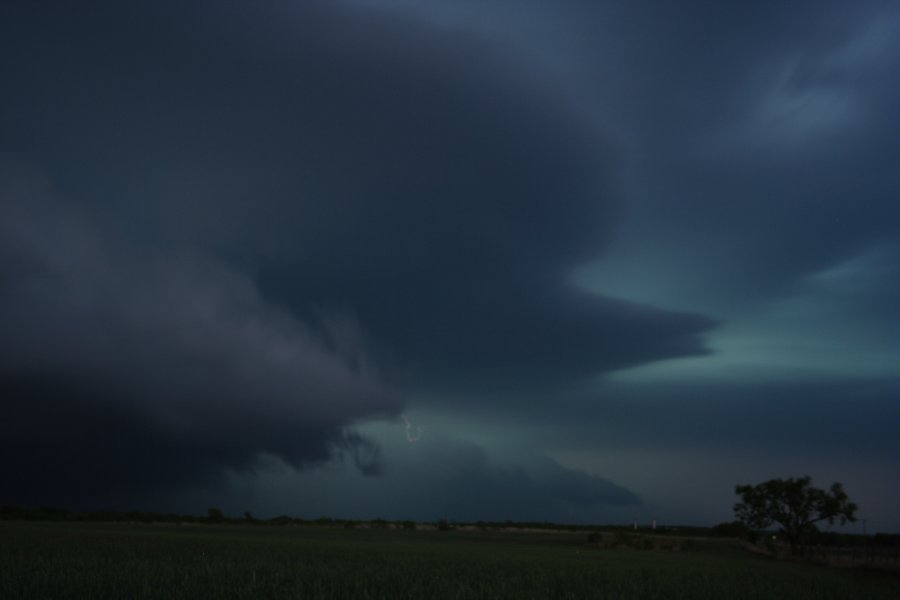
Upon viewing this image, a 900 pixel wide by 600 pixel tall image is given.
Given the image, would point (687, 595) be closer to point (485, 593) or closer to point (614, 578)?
point (614, 578)

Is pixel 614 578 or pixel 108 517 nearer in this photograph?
pixel 614 578

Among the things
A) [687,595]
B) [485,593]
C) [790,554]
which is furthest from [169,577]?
[790,554]

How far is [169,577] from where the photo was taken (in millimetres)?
20359

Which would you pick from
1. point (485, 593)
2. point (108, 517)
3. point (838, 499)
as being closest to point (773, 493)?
point (838, 499)

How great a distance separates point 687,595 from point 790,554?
212 feet

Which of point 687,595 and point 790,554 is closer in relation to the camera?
point 687,595

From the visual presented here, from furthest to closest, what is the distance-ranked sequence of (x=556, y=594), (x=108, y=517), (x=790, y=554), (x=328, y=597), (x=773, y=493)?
(x=108, y=517), (x=773, y=493), (x=790, y=554), (x=556, y=594), (x=328, y=597)

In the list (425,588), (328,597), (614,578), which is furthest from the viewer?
(614,578)

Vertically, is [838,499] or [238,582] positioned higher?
[838,499]

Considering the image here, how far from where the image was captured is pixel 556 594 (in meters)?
21.0

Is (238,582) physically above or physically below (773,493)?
below

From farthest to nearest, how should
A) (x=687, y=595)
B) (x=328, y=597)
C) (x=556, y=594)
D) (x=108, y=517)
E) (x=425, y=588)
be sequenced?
(x=108, y=517) → (x=687, y=595) → (x=556, y=594) → (x=425, y=588) → (x=328, y=597)

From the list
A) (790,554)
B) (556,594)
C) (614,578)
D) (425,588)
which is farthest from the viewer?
(790,554)

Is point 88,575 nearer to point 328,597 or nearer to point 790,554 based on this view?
point 328,597
